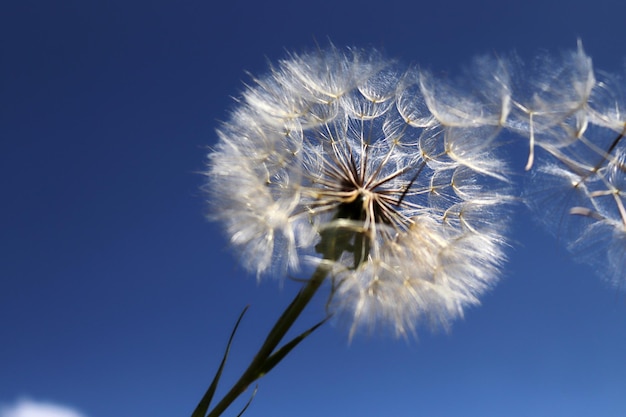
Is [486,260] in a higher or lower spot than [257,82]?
lower

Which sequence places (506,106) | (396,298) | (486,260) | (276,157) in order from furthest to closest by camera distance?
(276,157), (486,260), (396,298), (506,106)

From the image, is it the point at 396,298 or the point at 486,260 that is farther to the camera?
the point at 486,260

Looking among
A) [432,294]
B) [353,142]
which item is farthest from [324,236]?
[353,142]

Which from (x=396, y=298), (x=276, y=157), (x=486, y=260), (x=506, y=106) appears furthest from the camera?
(x=276, y=157)

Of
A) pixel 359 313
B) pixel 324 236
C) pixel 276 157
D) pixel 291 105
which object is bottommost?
pixel 359 313

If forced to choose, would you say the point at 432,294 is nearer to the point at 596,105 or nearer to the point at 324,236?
the point at 324,236

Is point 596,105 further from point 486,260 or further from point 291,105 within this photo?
point 291,105
